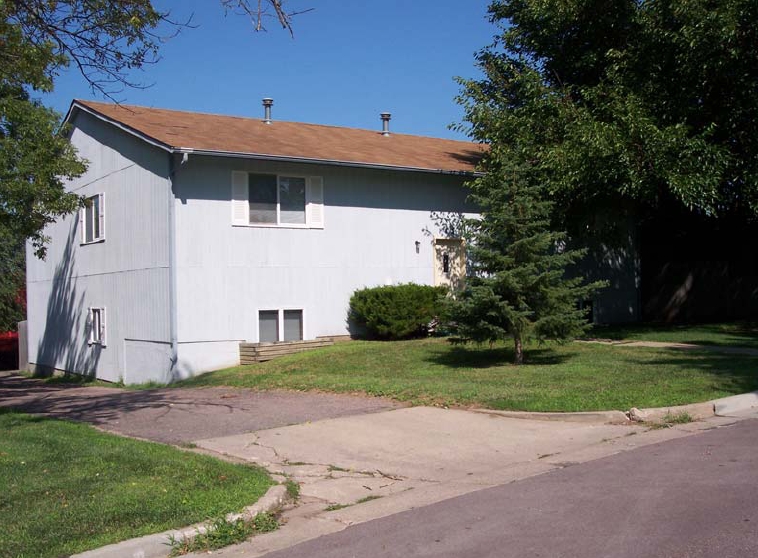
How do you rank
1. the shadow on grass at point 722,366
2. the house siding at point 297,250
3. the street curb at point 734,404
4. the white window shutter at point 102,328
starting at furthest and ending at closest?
the white window shutter at point 102,328 → the house siding at point 297,250 → the shadow on grass at point 722,366 → the street curb at point 734,404

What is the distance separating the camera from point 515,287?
1438 centimetres

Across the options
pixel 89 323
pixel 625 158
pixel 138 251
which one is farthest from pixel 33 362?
pixel 625 158

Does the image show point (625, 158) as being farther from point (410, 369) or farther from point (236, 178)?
point (236, 178)

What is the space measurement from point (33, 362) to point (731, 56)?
24269 millimetres

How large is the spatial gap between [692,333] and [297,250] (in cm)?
1020

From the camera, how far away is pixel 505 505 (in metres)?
6.83

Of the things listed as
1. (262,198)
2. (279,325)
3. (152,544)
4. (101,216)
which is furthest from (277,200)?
(152,544)

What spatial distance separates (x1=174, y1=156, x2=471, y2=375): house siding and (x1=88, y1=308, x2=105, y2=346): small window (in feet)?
18.1

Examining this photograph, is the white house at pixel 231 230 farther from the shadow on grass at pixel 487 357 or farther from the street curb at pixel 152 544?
the street curb at pixel 152 544

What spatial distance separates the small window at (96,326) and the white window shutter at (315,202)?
22.9 ft

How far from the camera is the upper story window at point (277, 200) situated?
63.2ft

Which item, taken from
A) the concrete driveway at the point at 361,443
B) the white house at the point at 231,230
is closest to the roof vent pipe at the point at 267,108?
the white house at the point at 231,230

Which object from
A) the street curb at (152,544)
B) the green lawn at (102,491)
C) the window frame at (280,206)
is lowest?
the street curb at (152,544)

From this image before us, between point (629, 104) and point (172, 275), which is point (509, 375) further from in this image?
point (172, 275)
